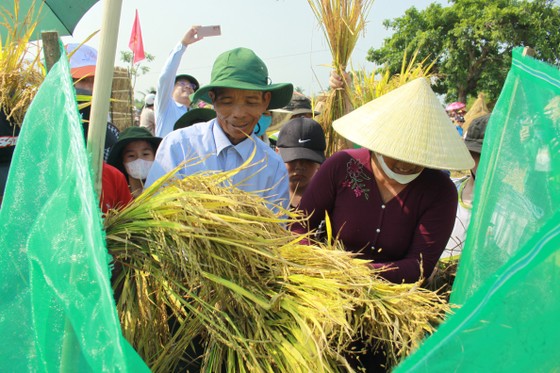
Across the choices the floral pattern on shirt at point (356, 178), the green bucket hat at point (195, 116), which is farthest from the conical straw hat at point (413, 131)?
the green bucket hat at point (195, 116)

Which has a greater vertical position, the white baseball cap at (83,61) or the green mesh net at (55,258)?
the white baseball cap at (83,61)

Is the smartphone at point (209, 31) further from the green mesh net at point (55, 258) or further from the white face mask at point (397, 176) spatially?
the green mesh net at point (55, 258)

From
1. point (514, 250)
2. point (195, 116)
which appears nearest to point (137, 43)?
point (195, 116)

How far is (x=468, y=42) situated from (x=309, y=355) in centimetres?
2875

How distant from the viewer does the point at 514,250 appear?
54.9 inches

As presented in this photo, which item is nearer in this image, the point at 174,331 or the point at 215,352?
the point at 215,352

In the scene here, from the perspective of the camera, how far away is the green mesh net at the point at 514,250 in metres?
→ 0.84

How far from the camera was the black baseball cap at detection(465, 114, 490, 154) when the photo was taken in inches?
118

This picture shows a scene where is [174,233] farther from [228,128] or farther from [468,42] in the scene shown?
[468,42]

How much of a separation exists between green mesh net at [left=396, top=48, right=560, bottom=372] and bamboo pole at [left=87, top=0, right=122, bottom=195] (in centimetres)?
80

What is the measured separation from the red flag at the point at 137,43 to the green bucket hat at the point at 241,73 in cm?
626

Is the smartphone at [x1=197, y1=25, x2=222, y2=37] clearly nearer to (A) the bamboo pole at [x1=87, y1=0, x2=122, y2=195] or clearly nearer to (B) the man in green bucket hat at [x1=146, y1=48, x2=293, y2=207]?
(B) the man in green bucket hat at [x1=146, y1=48, x2=293, y2=207]

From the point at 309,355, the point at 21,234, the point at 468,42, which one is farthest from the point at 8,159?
the point at 468,42

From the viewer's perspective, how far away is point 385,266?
5.89 feet
